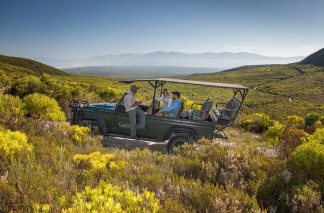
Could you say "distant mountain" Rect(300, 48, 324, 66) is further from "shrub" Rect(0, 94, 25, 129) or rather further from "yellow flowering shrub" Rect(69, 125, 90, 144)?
"shrub" Rect(0, 94, 25, 129)

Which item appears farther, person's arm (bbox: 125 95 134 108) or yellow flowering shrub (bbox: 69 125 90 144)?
person's arm (bbox: 125 95 134 108)

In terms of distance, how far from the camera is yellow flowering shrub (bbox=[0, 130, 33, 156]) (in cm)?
439

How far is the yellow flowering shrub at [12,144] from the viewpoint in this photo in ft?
14.4

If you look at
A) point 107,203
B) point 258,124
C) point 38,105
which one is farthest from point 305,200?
point 258,124

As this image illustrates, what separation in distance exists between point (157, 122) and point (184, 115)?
3.09ft

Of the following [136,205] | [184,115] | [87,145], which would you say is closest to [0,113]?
[87,145]

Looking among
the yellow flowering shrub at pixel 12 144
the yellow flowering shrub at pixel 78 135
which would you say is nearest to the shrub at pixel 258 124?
the yellow flowering shrub at pixel 78 135

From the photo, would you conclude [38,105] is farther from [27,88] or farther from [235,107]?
[27,88]

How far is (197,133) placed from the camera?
7.43 meters

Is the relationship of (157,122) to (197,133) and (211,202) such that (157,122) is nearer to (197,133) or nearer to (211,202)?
(197,133)

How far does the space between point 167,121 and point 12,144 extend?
4.28 m

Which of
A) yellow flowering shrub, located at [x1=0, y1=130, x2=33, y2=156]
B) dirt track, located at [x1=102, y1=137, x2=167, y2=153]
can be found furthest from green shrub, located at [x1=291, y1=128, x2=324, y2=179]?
yellow flowering shrub, located at [x1=0, y1=130, x2=33, y2=156]

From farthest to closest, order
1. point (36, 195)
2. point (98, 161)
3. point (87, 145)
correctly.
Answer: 1. point (87, 145)
2. point (98, 161)
3. point (36, 195)

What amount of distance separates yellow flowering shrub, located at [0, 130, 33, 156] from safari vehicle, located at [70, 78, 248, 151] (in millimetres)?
2713
